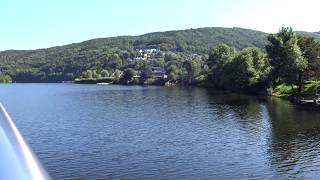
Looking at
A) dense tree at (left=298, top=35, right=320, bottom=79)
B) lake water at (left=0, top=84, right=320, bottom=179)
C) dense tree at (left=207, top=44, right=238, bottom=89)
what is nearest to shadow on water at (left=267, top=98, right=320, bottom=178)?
lake water at (left=0, top=84, right=320, bottom=179)

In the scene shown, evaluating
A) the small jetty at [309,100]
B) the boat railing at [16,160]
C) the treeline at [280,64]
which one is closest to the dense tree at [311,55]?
the treeline at [280,64]

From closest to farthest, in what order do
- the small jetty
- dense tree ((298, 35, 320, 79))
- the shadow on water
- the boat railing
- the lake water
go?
the boat railing, the lake water, the shadow on water, the small jetty, dense tree ((298, 35, 320, 79))

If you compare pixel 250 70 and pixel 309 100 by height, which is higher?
pixel 250 70

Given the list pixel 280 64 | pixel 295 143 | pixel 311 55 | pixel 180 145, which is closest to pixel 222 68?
pixel 311 55

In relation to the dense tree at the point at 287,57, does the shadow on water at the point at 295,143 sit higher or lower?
lower

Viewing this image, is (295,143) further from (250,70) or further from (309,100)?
(250,70)

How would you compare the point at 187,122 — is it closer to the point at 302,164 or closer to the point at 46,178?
the point at 302,164

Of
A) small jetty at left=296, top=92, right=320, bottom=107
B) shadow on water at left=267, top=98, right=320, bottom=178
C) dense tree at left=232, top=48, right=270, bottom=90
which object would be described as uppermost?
dense tree at left=232, top=48, right=270, bottom=90

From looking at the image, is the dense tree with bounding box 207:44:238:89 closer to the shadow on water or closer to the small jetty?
the small jetty

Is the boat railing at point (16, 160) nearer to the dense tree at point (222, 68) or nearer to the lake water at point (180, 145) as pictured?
the lake water at point (180, 145)

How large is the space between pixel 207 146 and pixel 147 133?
12.0 m

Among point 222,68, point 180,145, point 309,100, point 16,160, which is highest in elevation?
point 16,160

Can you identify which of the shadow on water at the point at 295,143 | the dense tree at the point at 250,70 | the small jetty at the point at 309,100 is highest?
the dense tree at the point at 250,70

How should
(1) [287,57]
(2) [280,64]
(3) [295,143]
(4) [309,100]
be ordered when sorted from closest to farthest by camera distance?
(3) [295,143], (4) [309,100], (1) [287,57], (2) [280,64]
